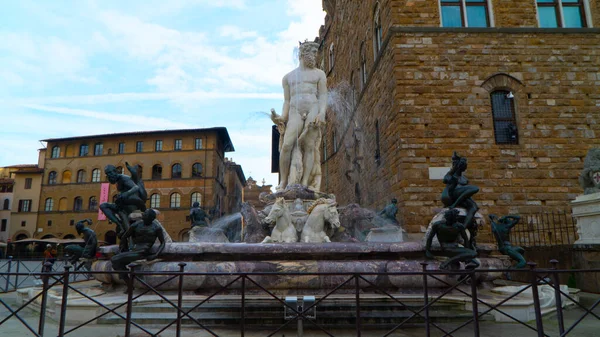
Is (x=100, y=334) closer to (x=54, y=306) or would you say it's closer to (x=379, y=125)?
(x=54, y=306)

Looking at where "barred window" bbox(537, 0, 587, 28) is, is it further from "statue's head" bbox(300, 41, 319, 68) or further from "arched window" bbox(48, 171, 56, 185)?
"arched window" bbox(48, 171, 56, 185)

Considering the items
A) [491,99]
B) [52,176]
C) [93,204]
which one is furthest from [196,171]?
[491,99]

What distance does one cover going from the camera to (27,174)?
45.0m

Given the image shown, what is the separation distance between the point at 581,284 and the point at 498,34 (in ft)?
27.5

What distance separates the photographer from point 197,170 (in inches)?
1645

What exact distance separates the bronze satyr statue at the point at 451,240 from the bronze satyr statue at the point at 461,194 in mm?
268

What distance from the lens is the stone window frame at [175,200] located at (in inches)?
1620

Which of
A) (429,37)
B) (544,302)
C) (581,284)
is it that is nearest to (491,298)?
(544,302)

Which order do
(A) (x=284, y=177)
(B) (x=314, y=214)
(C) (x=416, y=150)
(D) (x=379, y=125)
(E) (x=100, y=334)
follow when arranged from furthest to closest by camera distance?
(D) (x=379, y=125) < (C) (x=416, y=150) < (A) (x=284, y=177) < (B) (x=314, y=214) < (E) (x=100, y=334)

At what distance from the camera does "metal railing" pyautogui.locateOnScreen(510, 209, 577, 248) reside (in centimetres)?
1165

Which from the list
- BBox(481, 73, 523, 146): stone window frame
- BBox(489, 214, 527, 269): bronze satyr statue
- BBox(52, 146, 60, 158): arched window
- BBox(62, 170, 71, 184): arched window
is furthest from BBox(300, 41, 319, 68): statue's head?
BBox(52, 146, 60, 158): arched window

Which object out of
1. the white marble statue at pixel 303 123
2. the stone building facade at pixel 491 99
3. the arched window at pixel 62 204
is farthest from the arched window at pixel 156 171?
the white marble statue at pixel 303 123

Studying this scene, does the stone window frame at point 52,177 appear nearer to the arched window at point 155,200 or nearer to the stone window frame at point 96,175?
the stone window frame at point 96,175

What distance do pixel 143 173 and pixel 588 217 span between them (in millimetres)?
40235
